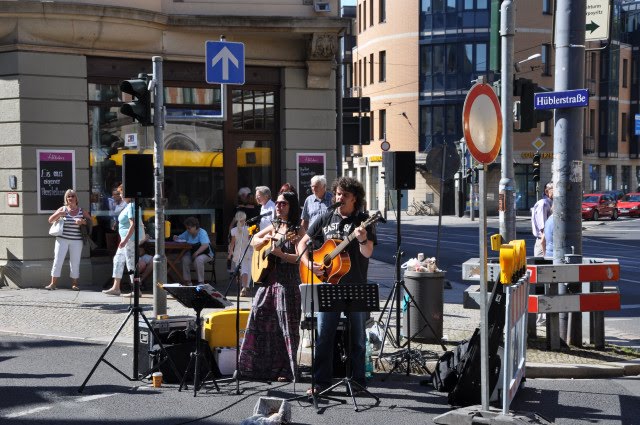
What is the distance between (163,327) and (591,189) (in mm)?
57387

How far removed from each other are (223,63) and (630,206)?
141ft

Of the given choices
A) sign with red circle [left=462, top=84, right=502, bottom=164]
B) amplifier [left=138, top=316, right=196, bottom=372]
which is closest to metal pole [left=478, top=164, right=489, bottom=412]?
sign with red circle [left=462, top=84, right=502, bottom=164]

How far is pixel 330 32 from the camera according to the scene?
1708 centimetres

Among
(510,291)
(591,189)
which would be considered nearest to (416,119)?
(591,189)

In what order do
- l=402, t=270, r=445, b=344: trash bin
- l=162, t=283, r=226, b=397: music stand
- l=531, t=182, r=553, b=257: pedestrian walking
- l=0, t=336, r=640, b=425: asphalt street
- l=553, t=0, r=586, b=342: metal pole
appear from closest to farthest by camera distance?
l=0, t=336, r=640, b=425: asphalt street, l=162, t=283, r=226, b=397: music stand, l=553, t=0, r=586, b=342: metal pole, l=402, t=270, r=445, b=344: trash bin, l=531, t=182, r=553, b=257: pedestrian walking

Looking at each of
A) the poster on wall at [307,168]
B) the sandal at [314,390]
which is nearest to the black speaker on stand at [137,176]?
the sandal at [314,390]

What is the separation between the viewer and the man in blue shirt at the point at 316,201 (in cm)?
1191

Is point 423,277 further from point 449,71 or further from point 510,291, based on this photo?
point 449,71

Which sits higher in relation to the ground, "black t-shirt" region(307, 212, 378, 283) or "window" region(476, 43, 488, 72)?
"window" region(476, 43, 488, 72)

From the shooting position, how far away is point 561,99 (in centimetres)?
1068

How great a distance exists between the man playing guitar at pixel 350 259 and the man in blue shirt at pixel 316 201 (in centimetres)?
319

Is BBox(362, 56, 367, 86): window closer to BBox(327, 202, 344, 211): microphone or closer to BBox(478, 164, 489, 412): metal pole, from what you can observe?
BBox(327, 202, 344, 211): microphone

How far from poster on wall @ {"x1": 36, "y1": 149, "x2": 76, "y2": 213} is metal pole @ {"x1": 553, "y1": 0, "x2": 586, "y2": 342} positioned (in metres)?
8.69

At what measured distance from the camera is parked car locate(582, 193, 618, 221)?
4784cm
